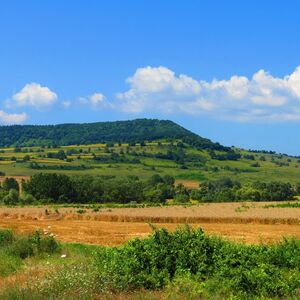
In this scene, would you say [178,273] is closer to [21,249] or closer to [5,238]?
[21,249]

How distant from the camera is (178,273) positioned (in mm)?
12641

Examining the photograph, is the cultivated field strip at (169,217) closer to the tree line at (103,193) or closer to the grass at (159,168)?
the tree line at (103,193)

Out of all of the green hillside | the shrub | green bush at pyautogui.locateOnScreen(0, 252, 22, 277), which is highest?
the green hillside

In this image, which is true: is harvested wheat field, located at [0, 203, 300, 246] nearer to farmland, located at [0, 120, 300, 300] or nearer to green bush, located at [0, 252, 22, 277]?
farmland, located at [0, 120, 300, 300]

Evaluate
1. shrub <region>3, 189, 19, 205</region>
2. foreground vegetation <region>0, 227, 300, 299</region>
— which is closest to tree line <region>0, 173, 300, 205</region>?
shrub <region>3, 189, 19, 205</region>

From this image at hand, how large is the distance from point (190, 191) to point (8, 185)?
34555mm

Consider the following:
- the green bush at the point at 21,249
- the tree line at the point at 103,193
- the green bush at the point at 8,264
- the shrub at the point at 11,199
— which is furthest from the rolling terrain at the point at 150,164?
the green bush at the point at 8,264

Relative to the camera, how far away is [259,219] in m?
47.8

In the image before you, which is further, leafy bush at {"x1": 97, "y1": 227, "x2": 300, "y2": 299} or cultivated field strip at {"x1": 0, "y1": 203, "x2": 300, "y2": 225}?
cultivated field strip at {"x1": 0, "y1": 203, "x2": 300, "y2": 225}

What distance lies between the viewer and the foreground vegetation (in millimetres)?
11445

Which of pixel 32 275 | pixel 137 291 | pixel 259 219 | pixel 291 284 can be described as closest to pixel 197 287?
pixel 137 291

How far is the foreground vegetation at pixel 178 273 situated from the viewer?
1145cm

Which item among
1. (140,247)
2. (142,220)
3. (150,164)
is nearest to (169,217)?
(142,220)

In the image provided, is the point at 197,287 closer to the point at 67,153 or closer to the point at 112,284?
the point at 112,284
